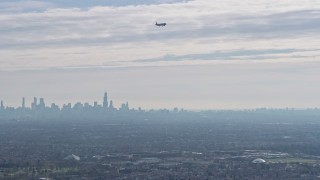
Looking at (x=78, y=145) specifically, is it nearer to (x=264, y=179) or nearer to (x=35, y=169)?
(x=35, y=169)

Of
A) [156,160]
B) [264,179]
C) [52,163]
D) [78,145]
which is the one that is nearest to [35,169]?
[52,163]

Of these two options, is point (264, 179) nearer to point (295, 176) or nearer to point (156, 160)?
point (295, 176)

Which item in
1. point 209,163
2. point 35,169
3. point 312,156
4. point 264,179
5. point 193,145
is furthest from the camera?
point 193,145

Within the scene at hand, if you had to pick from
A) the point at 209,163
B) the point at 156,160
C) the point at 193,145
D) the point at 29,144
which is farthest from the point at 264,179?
the point at 29,144

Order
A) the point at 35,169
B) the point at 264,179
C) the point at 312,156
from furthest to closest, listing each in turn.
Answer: the point at 312,156
the point at 35,169
the point at 264,179

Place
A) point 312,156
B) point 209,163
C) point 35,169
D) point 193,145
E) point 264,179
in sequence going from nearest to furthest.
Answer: point 264,179, point 35,169, point 209,163, point 312,156, point 193,145

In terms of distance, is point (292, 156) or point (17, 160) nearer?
point (17, 160)

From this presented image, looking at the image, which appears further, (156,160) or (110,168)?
(156,160)
